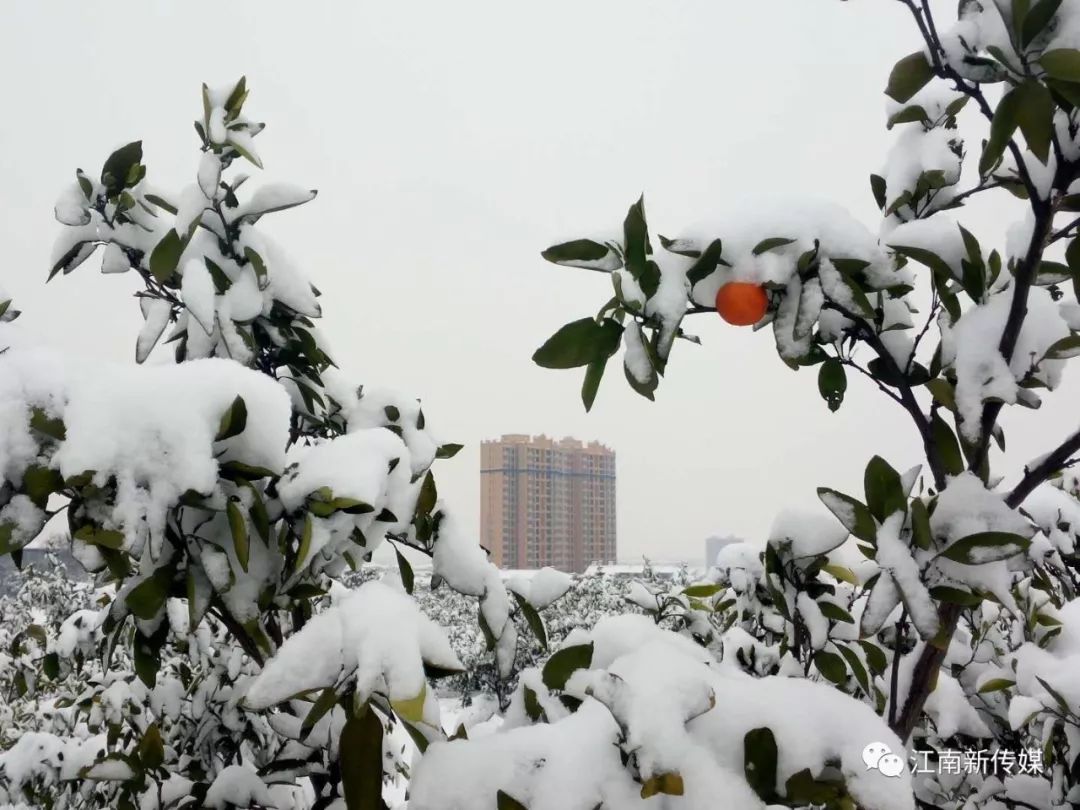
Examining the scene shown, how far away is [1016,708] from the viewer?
990mm

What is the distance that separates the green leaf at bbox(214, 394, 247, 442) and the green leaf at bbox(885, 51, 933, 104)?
29.8 inches

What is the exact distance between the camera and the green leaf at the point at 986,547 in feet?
2.23

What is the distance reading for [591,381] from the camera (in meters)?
0.78

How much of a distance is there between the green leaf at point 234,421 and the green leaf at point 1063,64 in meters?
0.79

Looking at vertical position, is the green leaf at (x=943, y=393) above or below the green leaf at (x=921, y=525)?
above

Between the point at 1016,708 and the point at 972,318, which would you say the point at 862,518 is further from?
the point at 1016,708

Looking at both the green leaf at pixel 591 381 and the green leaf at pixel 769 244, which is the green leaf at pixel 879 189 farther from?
the green leaf at pixel 591 381

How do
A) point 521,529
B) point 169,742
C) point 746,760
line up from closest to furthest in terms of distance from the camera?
point 746,760
point 169,742
point 521,529

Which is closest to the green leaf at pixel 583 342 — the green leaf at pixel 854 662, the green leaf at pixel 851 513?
the green leaf at pixel 851 513

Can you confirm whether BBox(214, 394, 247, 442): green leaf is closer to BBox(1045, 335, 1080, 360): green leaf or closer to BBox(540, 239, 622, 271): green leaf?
BBox(540, 239, 622, 271): green leaf

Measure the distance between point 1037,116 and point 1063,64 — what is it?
45mm

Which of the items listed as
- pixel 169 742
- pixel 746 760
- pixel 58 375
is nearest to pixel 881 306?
pixel 746 760

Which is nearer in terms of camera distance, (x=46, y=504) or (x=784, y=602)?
(x=46, y=504)

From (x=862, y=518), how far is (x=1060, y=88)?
0.44 metres
